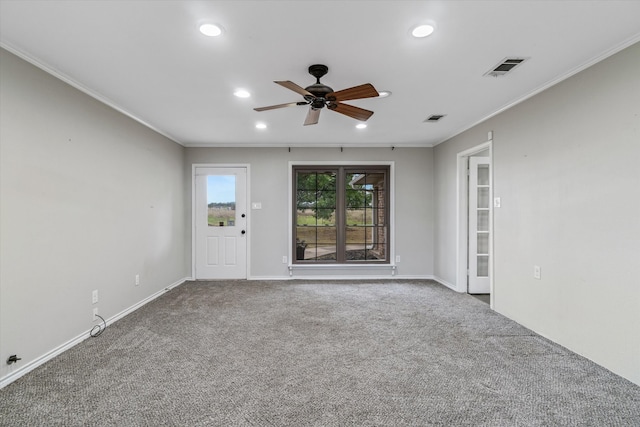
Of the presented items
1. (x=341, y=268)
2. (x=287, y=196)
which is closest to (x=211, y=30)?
(x=287, y=196)

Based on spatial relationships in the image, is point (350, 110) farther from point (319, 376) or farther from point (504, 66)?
point (319, 376)

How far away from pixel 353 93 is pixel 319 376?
218 centimetres

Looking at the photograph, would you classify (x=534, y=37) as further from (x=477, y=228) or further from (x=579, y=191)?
(x=477, y=228)

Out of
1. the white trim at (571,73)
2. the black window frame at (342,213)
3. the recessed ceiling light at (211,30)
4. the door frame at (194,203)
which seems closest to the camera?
the recessed ceiling light at (211,30)

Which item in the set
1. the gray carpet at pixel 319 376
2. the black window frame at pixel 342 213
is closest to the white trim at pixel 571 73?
the black window frame at pixel 342 213

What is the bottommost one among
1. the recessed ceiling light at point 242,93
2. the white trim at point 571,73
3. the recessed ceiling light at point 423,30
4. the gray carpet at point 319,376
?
the gray carpet at point 319,376

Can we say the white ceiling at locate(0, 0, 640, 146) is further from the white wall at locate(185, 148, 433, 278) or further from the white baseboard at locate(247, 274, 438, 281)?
the white baseboard at locate(247, 274, 438, 281)

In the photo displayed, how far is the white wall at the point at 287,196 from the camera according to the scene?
5.24m

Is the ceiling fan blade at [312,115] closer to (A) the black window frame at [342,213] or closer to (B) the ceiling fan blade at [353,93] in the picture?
(B) the ceiling fan blade at [353,93]

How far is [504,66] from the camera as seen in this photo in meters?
2.46

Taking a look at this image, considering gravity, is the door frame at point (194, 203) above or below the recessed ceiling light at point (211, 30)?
below

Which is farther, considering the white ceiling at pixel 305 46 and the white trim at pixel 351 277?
the white trim at pixel 351 277

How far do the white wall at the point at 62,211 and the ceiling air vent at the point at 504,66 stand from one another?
370cm

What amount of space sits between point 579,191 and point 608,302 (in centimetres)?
90
